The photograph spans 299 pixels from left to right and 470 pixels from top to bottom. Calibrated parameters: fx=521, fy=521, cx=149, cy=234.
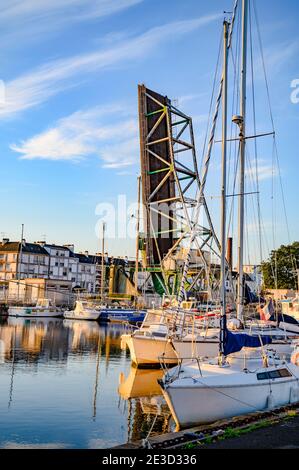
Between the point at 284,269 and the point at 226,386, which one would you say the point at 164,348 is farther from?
the point at 284,269

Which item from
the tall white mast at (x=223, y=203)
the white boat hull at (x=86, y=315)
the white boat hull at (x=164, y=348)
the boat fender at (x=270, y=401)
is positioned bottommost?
the boat fender at (x=270, y=401)

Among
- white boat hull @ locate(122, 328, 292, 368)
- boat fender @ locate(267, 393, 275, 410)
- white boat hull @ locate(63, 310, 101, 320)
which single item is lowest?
boat fender @ locate(267, 393, 275, 410)

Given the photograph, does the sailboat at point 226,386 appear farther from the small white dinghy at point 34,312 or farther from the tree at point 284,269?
the tree at point 284,269

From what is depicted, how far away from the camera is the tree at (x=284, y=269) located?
83062 mm

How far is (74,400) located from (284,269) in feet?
238

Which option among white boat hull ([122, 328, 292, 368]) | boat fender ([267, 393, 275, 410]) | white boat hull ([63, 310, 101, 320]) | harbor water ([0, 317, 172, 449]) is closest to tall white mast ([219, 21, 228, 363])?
boat fender ([267, 393, 275, 410])

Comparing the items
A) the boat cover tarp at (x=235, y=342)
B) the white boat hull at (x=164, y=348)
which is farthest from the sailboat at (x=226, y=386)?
the white boat hull at (x=164, y=348)

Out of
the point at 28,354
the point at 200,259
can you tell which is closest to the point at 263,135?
the point at 28,354

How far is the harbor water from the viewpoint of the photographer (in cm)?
1269

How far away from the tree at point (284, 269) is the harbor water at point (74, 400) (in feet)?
189

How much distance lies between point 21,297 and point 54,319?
21763 mm

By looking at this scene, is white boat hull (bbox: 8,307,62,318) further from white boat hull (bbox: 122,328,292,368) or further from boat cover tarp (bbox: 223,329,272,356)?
boat cover tarp (bbox: 223,329,272,356)

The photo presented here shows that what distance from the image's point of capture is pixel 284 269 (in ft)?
279

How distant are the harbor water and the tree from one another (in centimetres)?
5773
